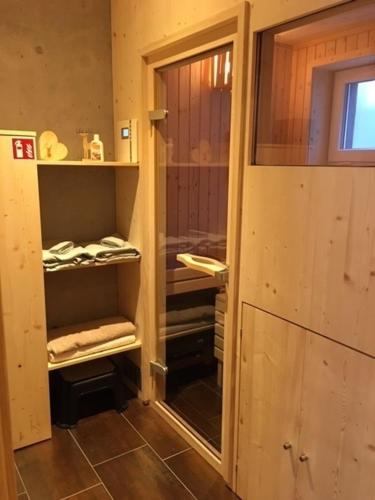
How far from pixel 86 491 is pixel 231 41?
217 centimetres

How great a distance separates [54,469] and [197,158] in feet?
5.93

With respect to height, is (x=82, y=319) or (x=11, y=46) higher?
(x=11, y=46)

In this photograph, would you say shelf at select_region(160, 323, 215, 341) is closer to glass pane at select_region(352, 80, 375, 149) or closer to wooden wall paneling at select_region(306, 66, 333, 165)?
wooden wall paneling at select_region(306, 66, 333, 165)

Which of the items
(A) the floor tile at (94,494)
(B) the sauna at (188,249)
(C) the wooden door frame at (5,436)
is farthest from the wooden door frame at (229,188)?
(C) the wooden door frame at (5,436)

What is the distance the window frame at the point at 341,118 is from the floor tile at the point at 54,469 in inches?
74.4

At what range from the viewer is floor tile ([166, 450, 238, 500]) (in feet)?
6.72

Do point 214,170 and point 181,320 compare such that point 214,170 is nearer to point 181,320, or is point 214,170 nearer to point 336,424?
point 181,320

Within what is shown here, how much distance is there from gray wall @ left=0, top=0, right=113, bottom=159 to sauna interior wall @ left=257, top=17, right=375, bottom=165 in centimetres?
138

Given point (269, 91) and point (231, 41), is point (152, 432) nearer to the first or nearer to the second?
point (269, 91)

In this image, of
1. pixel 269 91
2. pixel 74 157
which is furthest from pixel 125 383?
pixel 269 91

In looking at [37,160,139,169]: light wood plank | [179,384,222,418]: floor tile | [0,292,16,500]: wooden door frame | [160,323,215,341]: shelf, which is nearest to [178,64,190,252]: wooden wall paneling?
[37,160,139,169]: light wood plank

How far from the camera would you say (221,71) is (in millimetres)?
2002

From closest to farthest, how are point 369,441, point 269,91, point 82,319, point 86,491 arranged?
1. point 369,441
2. point 269,91
3. point 86,491
4. point 82,319

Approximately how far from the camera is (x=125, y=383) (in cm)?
298
